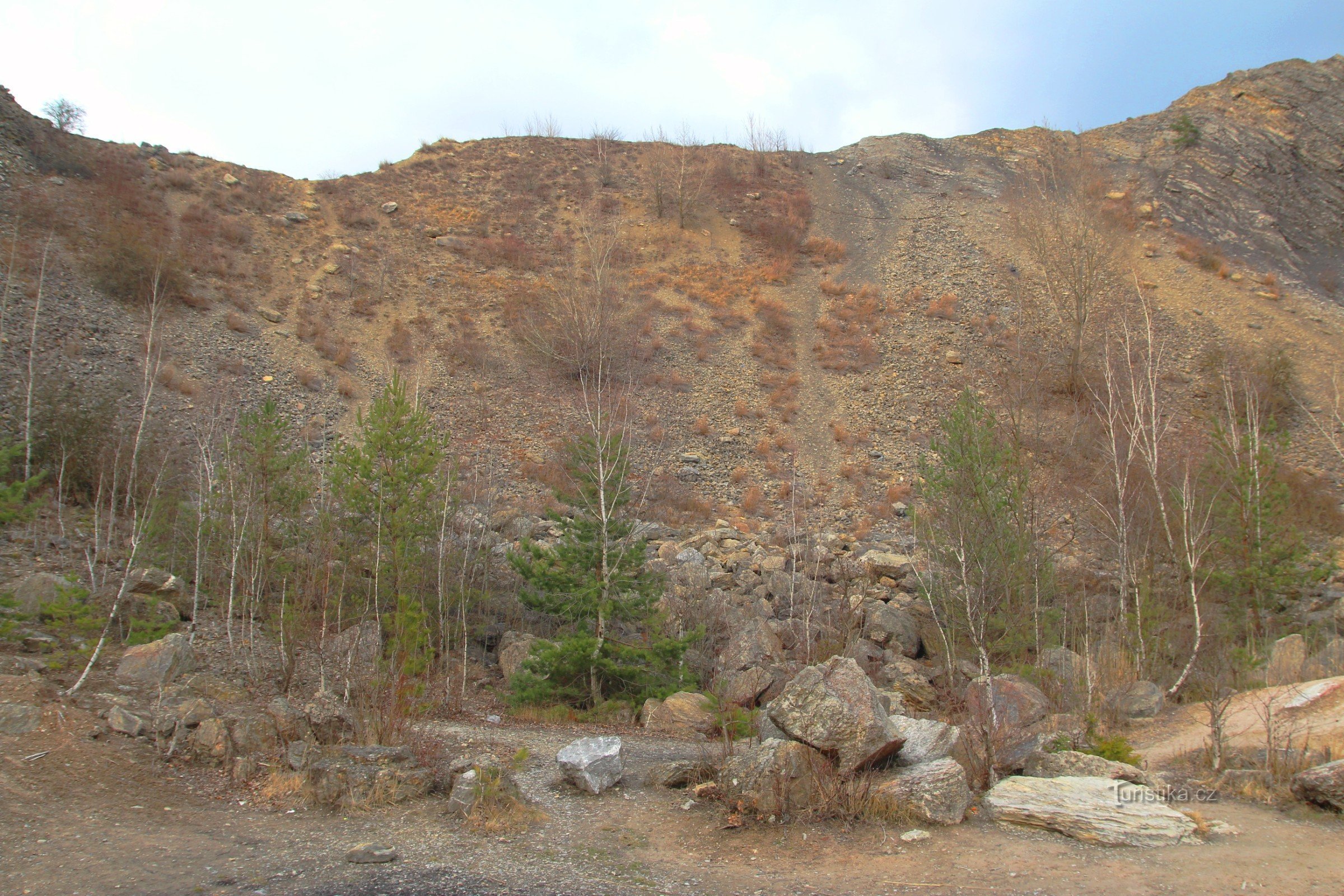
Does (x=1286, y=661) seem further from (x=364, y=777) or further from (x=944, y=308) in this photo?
(x=944, y=308)

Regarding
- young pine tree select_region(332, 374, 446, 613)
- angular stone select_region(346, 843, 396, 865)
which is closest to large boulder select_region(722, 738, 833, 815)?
angular stone select_region(346, 843, 396, 865)

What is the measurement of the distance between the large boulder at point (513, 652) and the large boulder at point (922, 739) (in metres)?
6.48

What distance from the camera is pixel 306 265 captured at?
30.2 metres

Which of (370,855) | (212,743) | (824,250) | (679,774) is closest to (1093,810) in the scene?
(679,774)

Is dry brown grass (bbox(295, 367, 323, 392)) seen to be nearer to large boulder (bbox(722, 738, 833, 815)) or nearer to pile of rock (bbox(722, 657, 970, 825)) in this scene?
pile of rock (bbox(722, 657, 970, 825))

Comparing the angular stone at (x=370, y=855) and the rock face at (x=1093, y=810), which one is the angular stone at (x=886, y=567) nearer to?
the rock face at (x=1093, y=810)

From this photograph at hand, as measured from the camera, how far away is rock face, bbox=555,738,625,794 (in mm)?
7805

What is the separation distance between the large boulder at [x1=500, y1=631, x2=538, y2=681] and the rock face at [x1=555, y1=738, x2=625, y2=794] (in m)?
4.40

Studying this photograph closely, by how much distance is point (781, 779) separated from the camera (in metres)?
7.01

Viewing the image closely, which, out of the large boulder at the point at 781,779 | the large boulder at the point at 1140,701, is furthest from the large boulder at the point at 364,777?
the large boulder at the point at 1140,701

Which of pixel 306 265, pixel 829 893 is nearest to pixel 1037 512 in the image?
pixel 829 893

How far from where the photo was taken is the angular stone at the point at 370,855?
5.97 m

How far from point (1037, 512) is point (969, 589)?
406 inches

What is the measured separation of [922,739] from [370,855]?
5.19 metres
